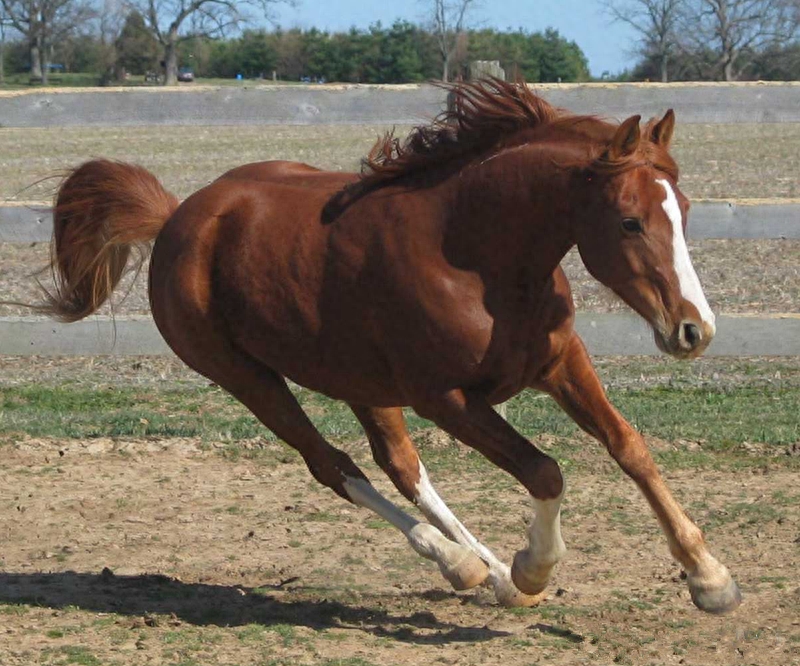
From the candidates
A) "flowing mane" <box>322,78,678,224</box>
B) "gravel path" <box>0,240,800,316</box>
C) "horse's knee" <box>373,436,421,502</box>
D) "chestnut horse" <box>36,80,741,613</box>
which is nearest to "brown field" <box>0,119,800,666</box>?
"chestnut horse" <box>36,80,741,613</box>

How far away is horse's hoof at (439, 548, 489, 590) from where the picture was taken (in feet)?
13.9

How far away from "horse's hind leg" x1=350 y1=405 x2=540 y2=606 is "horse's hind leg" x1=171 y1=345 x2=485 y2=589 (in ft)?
0.66

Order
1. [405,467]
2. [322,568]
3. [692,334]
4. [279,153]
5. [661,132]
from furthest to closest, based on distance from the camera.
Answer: [279,153]
[322,568]
[405,467]
[661,132]
[692,334]

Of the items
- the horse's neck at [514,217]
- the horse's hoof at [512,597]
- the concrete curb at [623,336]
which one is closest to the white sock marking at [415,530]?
the horse's hoof at [512,597]

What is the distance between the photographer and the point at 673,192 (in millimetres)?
3838

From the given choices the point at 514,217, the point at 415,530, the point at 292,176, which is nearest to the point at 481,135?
the point at 514,217

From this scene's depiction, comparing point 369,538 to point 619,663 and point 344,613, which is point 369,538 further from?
point 619,663

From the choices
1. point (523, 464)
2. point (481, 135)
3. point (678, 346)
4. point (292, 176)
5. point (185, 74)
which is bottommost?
point (523, 464)

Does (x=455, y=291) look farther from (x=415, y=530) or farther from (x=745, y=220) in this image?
(x=745, y=220)

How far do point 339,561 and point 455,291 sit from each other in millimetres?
1479

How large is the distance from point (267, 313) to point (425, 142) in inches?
32.0

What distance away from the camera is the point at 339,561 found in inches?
201

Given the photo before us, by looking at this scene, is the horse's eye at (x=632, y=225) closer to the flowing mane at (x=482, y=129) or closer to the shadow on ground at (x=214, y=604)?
the flowing mane at (x=482, y=129)

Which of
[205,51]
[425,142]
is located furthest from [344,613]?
[205,51]
